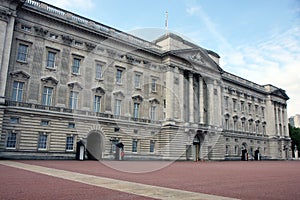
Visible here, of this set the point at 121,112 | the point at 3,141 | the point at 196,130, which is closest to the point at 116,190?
the point at 3,141

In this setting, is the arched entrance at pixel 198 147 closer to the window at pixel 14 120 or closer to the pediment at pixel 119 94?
the pediment at pixel 119 94

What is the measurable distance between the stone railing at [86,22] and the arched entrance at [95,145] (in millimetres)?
15350

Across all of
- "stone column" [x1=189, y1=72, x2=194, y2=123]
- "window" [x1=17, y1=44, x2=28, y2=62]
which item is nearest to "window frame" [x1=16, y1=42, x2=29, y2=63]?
"window" [x1=17, y1=44, x2=28, y2=62]

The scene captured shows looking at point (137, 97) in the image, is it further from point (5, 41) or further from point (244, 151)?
point (244, 151)

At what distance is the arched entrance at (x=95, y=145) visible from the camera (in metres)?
38.3

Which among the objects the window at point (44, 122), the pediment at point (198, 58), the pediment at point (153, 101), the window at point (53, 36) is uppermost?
the pediment at point (198, 58)

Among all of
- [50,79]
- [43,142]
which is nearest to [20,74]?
[50,79]

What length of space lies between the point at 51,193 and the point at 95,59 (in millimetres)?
32549

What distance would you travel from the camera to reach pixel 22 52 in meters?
34.2

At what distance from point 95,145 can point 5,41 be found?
1788 cm

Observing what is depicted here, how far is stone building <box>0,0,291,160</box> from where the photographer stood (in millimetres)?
32781

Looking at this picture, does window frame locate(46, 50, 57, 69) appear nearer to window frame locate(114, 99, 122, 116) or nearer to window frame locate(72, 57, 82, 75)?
window frame locate(72, 57, 82, 75)

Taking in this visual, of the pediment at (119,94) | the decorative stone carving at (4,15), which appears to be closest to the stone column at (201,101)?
the pediment at (119,94)

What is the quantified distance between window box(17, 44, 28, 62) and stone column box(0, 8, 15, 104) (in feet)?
6.58
